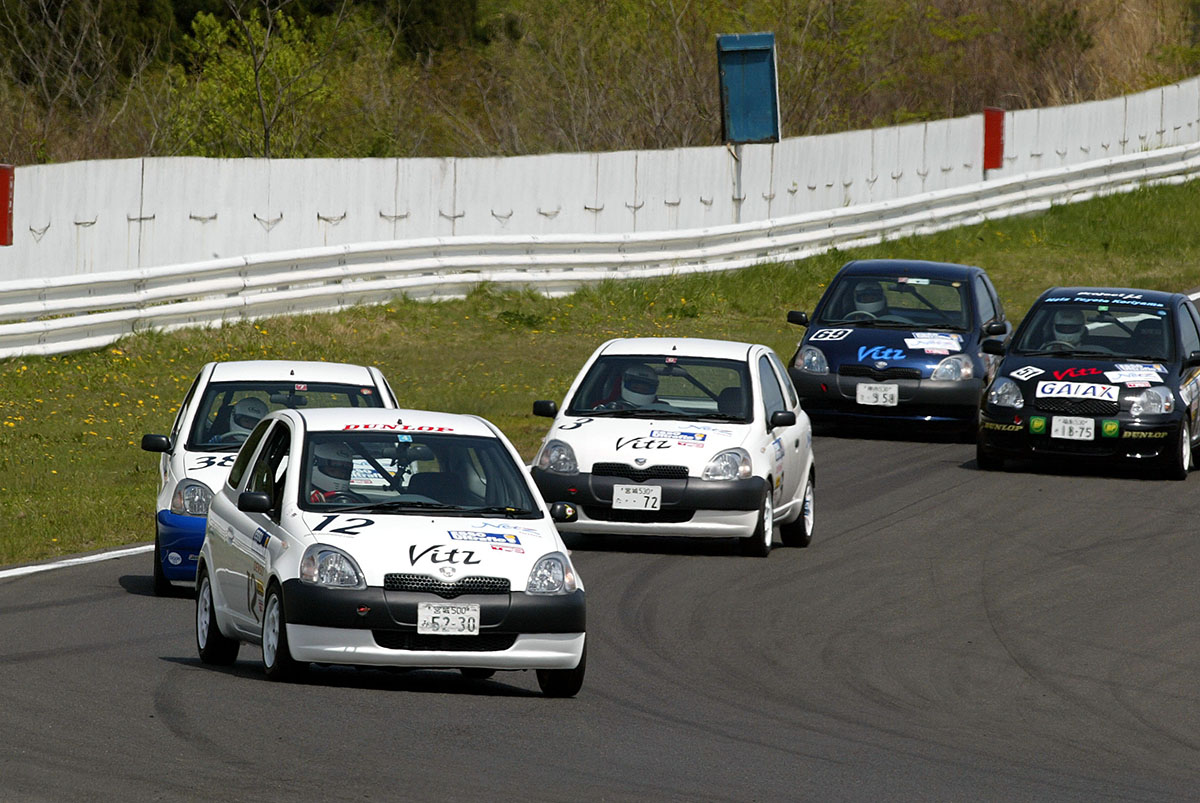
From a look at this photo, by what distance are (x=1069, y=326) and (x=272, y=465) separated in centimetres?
1058

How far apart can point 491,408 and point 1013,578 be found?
29.0 feet

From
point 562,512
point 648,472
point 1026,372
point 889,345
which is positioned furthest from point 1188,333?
point 562,512

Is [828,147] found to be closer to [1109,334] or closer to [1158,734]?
[1109,334]

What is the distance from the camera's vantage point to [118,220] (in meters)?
23.9

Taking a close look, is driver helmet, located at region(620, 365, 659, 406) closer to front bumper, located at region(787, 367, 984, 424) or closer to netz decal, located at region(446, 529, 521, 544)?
front bumper, located at region(787, 367, 984, 424)

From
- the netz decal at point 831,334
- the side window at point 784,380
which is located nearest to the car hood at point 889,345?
the netz decal at point 831,334

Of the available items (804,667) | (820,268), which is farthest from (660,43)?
(804,667)

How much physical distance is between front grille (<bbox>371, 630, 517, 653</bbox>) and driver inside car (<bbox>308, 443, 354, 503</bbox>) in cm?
94

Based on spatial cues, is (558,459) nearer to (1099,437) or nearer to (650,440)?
(650,440)

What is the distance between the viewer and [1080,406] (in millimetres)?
17719

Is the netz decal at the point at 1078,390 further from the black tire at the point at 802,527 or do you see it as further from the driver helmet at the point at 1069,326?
the black tire at the point at 802,527

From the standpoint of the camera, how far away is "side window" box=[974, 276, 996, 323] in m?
21.2

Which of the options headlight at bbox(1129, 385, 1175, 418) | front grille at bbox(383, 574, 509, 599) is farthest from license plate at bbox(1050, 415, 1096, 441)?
front grille at bbox(383, 574, 509, 599)

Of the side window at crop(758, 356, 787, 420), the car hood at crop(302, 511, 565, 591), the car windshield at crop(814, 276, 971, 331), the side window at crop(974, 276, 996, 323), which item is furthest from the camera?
the side window at crop(974, 276, 996, 323)
